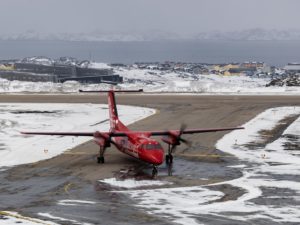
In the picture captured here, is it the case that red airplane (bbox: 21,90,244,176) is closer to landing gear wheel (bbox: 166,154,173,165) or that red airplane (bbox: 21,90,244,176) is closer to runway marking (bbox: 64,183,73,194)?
landing gear wheel (bbox: 166,154,173,165)

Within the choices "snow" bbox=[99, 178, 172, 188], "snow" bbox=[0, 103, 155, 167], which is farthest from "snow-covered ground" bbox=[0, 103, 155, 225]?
"snow" bbox=[99, 178, 172, 188]

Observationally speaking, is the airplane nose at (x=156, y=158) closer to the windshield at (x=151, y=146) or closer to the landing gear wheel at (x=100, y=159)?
the windshield at (x=151, y=146)

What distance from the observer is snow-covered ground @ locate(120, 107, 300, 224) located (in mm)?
28484

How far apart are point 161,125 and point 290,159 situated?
2050 centimetres

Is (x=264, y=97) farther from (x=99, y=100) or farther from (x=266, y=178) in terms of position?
(x=266, y=178)

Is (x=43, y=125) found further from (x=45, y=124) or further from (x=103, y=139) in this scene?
(x=103, y=139)

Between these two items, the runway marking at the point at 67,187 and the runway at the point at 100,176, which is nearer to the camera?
the runway at the point at 100,176

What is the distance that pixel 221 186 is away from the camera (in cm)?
3519

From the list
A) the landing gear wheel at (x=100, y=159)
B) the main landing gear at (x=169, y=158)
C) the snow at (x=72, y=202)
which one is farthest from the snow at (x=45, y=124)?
the snow at (x=72, y=202)

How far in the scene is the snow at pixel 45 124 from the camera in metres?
47.0

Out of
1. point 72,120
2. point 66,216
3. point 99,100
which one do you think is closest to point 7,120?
point 72,120

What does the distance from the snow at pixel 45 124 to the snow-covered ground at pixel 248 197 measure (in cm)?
1471

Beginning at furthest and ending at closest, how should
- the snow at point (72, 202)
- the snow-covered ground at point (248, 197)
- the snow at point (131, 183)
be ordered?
the snow at point (131, 183) < the snow at point (72, 202) < the snow-covered ground at point (248, 197)

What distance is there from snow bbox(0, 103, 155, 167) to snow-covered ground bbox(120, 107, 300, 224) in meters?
14.7
